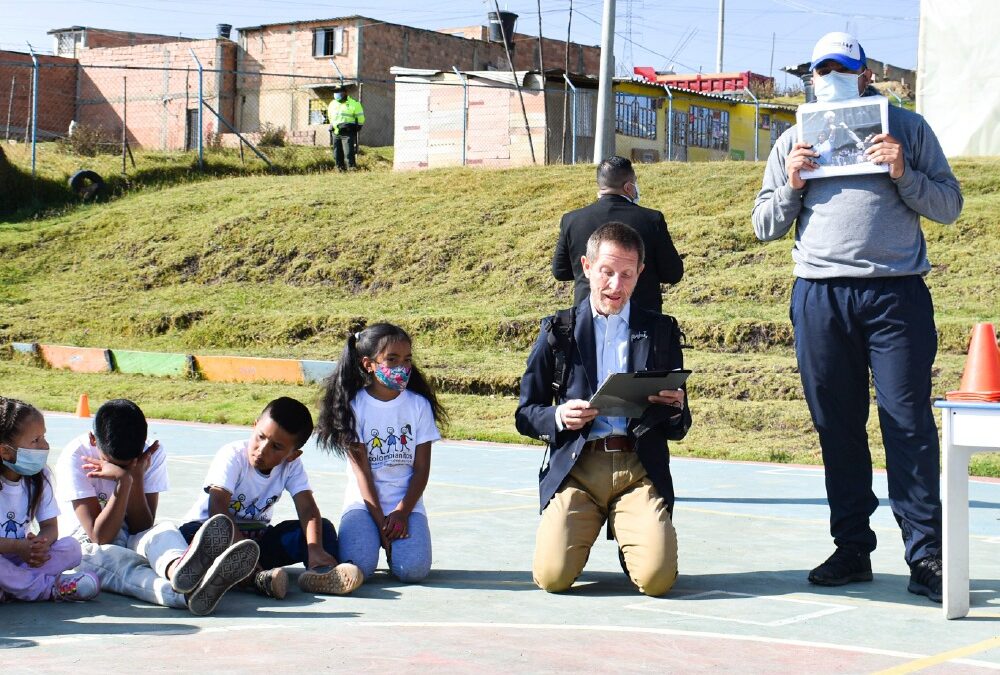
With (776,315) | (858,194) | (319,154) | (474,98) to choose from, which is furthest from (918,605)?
(319,154)

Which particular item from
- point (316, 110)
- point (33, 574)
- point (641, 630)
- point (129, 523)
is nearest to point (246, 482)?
point (129, 523)

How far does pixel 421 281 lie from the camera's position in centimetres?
2233

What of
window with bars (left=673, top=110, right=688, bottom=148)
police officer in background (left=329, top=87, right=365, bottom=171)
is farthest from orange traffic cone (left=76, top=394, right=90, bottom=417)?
window with bars (left=673, top=110, right=688, bottom=148)

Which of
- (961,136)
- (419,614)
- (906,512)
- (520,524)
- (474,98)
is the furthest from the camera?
(474,98)

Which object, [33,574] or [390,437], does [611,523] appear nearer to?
[390,437]

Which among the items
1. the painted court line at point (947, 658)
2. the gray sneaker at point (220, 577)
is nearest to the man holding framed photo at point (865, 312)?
the painted court line at point (947, 658)

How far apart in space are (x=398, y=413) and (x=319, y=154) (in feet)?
96.0

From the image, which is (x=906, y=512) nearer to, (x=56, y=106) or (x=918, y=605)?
(x=918, y=605)

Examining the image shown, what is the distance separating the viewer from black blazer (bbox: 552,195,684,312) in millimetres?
7875

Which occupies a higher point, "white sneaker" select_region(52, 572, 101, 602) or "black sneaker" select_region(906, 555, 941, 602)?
"black sneaker" select_region(906, 555, 941, 602)

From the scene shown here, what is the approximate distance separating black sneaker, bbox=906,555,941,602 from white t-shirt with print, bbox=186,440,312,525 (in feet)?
8.69

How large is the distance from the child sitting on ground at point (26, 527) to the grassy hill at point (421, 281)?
7.29m

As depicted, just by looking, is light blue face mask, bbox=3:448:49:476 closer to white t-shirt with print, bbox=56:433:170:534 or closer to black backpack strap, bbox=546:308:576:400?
white t-shirt with print, bbox=56:433:170:534

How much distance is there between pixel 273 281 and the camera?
77.2 ft
